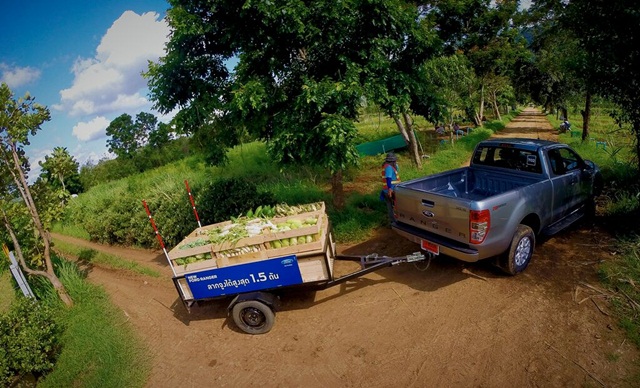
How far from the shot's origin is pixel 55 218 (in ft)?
22.2

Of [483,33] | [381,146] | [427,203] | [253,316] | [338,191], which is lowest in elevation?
[253,316]

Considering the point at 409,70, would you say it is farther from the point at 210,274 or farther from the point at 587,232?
the point at 210,274

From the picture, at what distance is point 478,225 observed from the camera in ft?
14.7

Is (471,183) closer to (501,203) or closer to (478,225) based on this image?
(501,203)

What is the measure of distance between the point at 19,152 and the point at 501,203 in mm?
9103

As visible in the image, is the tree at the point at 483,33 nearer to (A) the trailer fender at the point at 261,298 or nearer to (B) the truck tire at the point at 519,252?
(B) the truck tire at the point at 519,252

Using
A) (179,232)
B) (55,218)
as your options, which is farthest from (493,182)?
(55,218)

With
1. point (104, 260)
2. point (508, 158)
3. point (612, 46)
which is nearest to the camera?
point (612, 46)

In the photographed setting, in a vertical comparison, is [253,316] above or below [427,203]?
below

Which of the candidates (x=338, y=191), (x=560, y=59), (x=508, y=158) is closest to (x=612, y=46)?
(x=508, y=158)

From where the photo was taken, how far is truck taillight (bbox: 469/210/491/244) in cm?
445

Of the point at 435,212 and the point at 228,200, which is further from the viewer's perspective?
the point at 228,200

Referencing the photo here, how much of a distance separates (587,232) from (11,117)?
1186 cm

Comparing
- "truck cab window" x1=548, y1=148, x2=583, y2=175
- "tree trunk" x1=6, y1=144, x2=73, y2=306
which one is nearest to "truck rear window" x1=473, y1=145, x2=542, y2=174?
"truck cab window" x1=548, y1=148, x2=583, y2=175
